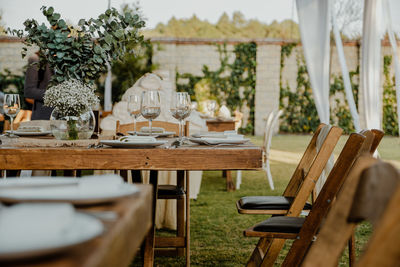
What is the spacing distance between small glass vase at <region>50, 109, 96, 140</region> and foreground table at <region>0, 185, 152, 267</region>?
4.05ft

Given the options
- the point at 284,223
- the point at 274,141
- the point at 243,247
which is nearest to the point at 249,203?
the point at 284,223

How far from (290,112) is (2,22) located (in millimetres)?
6730

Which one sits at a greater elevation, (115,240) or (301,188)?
(115,240)

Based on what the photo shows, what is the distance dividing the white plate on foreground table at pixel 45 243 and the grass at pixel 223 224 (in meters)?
2.15

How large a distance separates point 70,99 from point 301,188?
3.56ft

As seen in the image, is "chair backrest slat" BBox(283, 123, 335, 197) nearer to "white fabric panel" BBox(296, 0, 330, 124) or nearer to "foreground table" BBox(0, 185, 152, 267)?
"foreground table" BBox(0, 185, 152, 267)

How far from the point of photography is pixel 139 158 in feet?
5.66

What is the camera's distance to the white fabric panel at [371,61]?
4.25 metres

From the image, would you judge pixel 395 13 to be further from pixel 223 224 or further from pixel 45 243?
pixel 45 243

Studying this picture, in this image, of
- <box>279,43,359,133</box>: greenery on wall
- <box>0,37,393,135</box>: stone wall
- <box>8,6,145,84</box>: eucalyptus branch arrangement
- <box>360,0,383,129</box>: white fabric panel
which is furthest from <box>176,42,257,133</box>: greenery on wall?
<box>8,6,145,84</box>: eucalyptus branch arrangement

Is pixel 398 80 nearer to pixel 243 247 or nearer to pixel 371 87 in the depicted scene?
pixel 371 87

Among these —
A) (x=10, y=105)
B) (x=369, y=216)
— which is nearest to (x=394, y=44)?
(x=10, y=105)

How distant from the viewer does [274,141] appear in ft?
32.6

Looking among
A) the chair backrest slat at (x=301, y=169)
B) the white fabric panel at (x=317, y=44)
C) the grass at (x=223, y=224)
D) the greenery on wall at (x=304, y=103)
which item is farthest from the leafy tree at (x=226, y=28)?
the chair backrest slat at (x=301, y=169)
